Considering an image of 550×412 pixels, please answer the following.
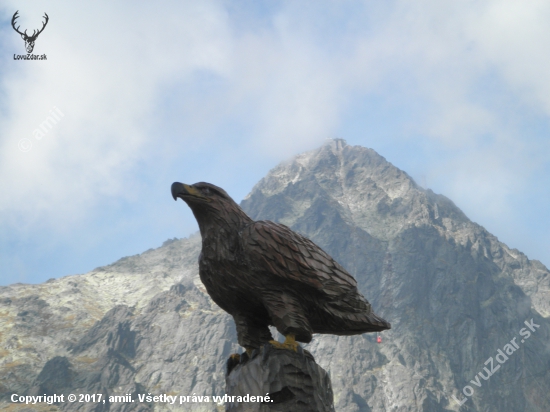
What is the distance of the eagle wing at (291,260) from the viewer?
306 inches

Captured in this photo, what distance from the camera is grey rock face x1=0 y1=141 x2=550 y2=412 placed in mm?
75688

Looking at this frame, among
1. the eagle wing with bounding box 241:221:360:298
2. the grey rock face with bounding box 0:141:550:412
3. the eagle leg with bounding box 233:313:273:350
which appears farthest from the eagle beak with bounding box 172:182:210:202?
the grey rock face with bounding box 0:141:550:412

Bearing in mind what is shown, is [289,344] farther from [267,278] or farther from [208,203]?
[208,203]

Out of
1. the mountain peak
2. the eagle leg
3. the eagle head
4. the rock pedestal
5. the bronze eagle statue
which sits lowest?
the rock pedestal

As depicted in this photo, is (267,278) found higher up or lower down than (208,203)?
lower down

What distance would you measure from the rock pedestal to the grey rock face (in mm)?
66035

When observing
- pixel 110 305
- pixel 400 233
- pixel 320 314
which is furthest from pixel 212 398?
pixel 320 314

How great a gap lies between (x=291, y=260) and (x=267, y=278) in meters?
0.44

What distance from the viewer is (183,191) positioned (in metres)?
8.07

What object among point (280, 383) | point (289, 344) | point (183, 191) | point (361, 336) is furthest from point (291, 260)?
point (361, 336)

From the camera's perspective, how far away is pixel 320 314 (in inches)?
322

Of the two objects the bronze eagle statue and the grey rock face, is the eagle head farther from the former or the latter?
the grey rock face

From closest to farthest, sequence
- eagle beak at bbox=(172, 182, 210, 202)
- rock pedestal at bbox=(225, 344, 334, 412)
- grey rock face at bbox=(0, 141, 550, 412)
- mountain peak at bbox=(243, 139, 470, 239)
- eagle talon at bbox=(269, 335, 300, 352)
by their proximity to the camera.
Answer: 1. rock pedestal at bbox=(225, 344, 334, 412)
2. eagle talon at bbox=(269, 335, 300, 352)
3. eagle beak at bbox=(172, 182, 210, 202)
4. grey rock face at bbox=(0, 141, 550, 412)
5. mountain peak at bbox=(243, 139, 470, 239)

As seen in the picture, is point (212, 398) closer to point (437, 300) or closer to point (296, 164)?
point (437, 300)
